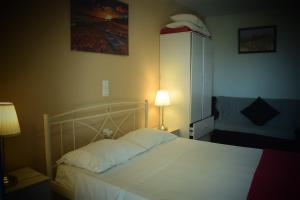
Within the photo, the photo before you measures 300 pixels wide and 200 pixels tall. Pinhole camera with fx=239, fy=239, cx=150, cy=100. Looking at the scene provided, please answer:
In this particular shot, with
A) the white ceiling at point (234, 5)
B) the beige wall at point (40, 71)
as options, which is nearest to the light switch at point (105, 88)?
the beige wall at point (40, 71)

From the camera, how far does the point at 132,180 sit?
1.73 meters

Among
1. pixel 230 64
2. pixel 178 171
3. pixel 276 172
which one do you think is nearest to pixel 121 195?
pixel 178 171

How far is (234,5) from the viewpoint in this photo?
152 inches

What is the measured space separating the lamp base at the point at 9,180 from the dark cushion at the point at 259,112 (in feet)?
11.8

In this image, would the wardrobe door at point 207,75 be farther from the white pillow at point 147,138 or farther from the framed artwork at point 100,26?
the framed artwork at point 100,26

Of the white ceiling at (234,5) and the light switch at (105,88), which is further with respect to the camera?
the white ceiling at (234,5)

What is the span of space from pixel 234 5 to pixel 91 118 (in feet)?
9.69

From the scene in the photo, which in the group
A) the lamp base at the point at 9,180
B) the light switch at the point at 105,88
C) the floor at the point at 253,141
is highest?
the light switch at the point at 105,88

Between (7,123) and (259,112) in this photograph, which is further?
(259,112)

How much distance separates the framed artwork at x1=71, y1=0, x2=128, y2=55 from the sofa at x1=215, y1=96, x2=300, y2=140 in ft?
7.48

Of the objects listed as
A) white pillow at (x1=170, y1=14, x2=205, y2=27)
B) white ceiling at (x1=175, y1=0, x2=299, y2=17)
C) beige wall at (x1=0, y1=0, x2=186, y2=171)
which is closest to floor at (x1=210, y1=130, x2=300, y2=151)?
white pillow at (x1=170, y1=14, x2=205, y2=27)

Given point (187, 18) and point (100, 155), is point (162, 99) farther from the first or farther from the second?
point (100, 155)

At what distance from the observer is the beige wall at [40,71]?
178 centimetres

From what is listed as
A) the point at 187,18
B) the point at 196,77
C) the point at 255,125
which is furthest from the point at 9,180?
the point at 255,125
